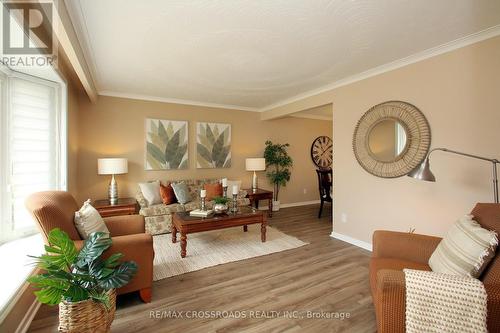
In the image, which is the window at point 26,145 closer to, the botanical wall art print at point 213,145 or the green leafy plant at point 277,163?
the botanical wall art print at point 213,145

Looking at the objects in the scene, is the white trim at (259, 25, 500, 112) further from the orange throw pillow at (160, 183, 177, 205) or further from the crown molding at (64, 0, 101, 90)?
the crown molding at (64, 0, 101, 90)

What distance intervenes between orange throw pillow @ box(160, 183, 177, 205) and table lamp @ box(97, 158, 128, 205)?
70cm

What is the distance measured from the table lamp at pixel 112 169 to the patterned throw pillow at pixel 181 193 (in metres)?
0.89

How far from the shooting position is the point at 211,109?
500 cm

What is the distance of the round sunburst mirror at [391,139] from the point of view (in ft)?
8.66

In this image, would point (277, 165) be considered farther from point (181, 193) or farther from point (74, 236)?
point (74, 236)

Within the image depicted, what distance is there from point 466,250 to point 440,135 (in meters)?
1.65

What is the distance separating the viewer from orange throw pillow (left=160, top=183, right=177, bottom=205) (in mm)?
3941

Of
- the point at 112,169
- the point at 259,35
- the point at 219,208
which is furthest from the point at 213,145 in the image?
the point at 259,35

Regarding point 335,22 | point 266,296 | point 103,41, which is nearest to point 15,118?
point 103,41

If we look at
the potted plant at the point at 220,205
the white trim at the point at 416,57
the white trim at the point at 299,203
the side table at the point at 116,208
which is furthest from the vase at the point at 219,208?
the white trim at the point at 299,203

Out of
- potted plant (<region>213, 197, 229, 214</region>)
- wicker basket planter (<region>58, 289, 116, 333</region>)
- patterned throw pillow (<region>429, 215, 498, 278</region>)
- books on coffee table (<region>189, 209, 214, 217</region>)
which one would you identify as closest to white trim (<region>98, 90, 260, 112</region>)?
potted plant (<region>213, 197, 229, 214</region>)

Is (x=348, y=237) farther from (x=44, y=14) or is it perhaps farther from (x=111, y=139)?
(x=111, y=139)

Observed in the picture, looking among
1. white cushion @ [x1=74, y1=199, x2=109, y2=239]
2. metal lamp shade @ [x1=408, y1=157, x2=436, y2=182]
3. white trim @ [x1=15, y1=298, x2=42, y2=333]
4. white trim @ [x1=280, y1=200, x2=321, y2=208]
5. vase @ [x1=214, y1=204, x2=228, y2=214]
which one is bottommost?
white trim @ [x1=15, y1=298, x2=42, y2=333]
